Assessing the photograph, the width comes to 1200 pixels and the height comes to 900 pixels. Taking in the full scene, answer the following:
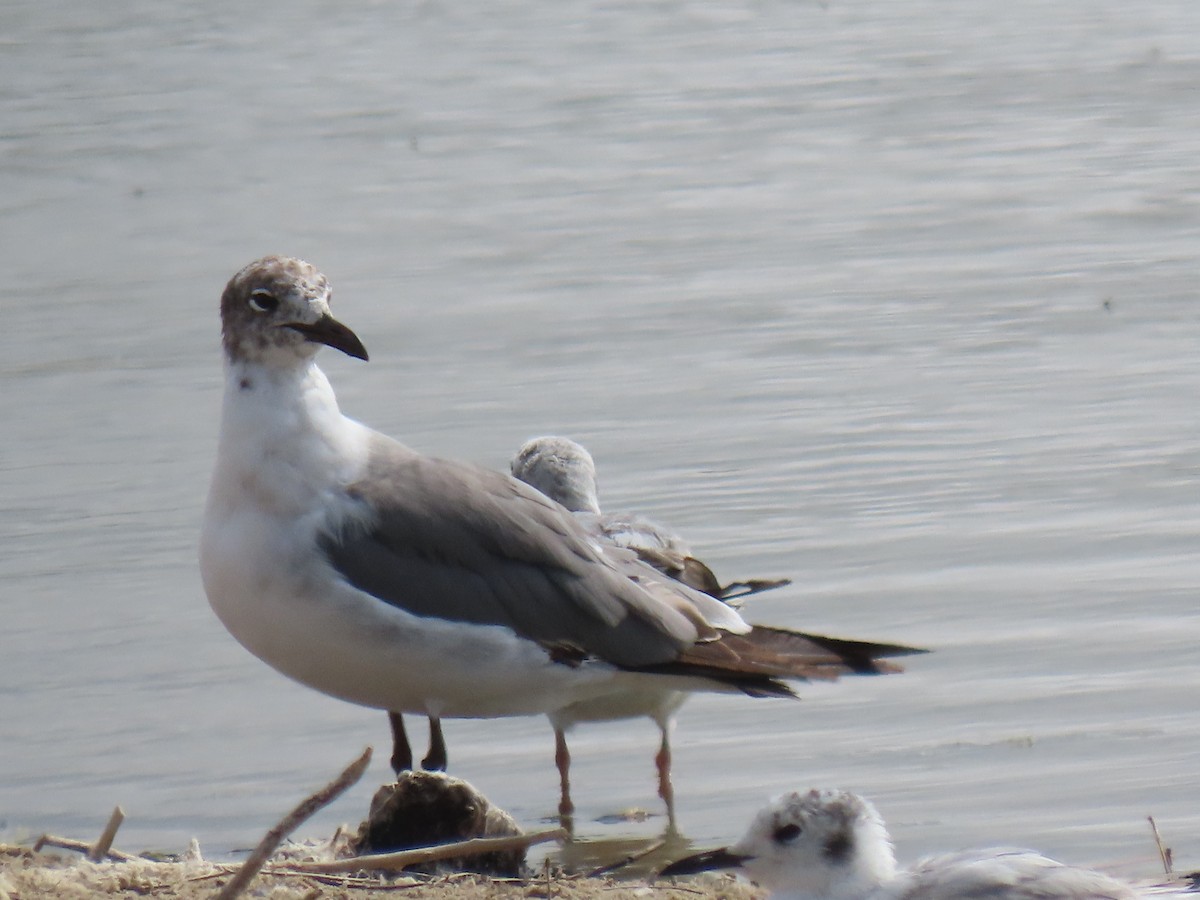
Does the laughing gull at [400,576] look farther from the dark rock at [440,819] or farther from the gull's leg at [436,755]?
the dark rock at [440,819]

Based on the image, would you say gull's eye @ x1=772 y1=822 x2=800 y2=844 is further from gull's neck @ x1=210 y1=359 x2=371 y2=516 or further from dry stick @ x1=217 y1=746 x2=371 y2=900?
gull's neck @ x1=210 y1=359 x2=371 y2=516

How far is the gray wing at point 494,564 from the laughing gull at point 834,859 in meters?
1.20

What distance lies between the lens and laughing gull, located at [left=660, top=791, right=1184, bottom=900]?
15.5 ft

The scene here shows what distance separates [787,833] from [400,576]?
1.48m

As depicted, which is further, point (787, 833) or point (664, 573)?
point (664, 573)

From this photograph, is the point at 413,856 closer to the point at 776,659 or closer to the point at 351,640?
the point at 351,640

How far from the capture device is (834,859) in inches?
198

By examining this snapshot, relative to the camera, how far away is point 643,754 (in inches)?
280

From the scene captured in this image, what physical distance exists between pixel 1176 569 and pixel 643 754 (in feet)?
6.68

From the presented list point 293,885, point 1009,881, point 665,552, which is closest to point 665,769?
point 665,552

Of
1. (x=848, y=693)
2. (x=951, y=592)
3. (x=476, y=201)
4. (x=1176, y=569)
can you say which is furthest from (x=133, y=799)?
A: (x=476, y=201)

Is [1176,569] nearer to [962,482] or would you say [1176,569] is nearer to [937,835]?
[962,482]

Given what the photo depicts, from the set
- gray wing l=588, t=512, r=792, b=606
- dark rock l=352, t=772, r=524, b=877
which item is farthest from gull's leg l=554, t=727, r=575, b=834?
dark rock l=352, t=772, r=524, b=877

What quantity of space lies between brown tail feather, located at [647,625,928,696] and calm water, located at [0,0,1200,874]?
0.34m
